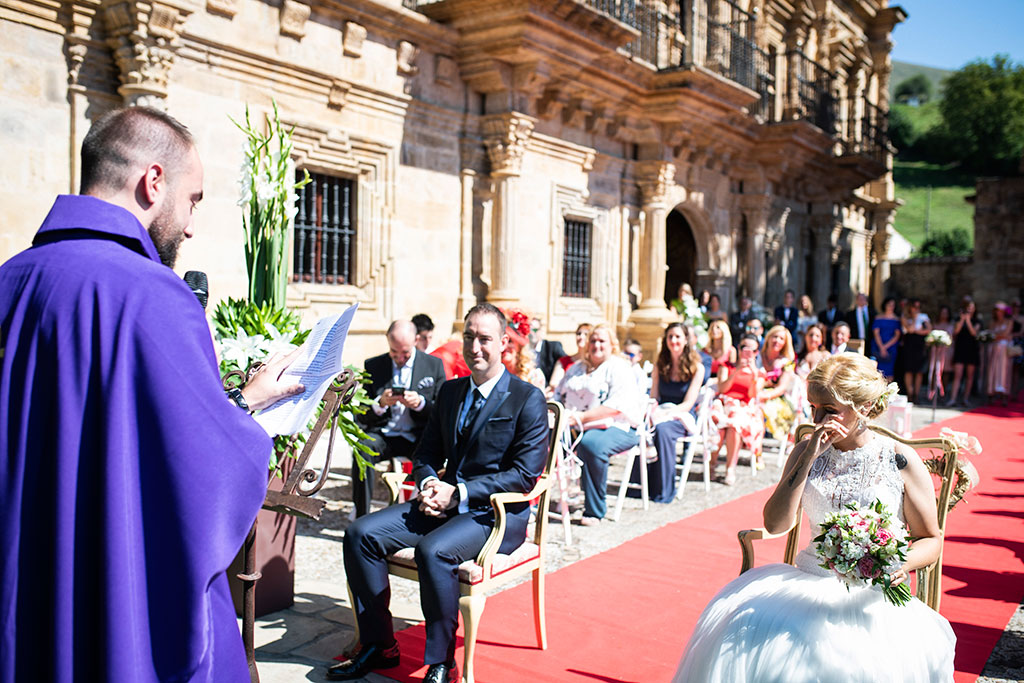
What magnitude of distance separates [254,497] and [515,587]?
346 centimetres

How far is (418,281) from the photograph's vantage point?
10.2 m

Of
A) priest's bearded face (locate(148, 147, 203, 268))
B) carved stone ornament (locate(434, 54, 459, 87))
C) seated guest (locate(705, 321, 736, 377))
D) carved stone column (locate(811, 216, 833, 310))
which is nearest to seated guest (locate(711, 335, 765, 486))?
seated guest (locate(705, 321, 736, 377))

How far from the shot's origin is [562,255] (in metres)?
12.3

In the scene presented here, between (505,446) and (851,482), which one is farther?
(505,446)

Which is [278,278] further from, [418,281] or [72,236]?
[418,281]

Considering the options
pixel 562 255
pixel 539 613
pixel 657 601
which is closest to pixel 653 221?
pixel 562 255

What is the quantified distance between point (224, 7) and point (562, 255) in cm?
605

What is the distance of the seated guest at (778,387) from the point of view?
8.79 metres

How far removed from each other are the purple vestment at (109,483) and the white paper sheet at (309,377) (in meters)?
0.61

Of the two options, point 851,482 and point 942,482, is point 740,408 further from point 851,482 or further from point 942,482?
point 851,482

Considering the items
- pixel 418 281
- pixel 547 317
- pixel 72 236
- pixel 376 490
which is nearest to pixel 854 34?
pixel 547 317

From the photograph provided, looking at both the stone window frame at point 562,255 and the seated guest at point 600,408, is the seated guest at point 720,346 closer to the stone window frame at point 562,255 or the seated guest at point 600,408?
the seated guest at point 600,408

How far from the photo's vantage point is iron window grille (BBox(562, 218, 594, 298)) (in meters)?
12.7

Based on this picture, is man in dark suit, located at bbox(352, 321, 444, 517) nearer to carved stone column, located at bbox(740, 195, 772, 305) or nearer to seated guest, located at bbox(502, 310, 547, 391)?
seated guest, located at bbox(502, 310, 547, 391)
